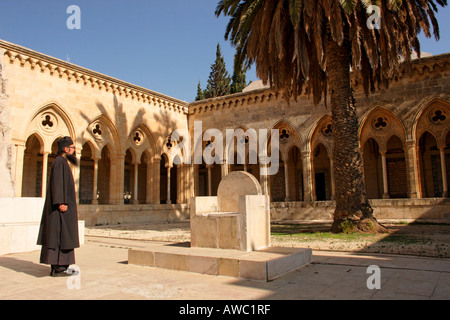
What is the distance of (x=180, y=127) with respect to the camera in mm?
20016

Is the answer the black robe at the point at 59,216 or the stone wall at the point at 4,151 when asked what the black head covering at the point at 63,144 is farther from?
the stone wall at the point at 4,151

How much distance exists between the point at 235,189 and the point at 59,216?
269cm

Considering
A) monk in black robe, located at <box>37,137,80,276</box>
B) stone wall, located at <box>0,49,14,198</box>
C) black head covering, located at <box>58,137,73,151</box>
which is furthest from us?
stone wall, located at <box>0,49,14,198</box>

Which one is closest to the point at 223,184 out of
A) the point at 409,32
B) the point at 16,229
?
the point at 16,229

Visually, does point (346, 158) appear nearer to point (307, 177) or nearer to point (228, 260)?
point (228, 260)

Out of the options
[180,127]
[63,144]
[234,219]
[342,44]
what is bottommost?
[234,219]

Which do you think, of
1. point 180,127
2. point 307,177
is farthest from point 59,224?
point 180,127

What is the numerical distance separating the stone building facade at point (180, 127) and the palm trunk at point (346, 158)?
5546 mm

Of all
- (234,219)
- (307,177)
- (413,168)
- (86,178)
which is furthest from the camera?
(86,178)

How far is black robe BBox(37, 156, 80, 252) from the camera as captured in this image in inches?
181

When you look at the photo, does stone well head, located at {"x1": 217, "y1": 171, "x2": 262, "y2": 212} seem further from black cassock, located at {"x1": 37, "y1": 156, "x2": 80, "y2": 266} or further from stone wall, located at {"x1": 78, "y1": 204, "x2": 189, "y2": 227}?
stone wall, located at {"x1": 78, "y1": 204, "x2": 189, "y2": 227}

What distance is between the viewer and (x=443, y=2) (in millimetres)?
11031

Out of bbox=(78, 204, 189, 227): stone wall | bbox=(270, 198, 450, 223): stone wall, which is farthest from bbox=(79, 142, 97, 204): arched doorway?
bbox=(270, 198, 450, 223): stone wall
